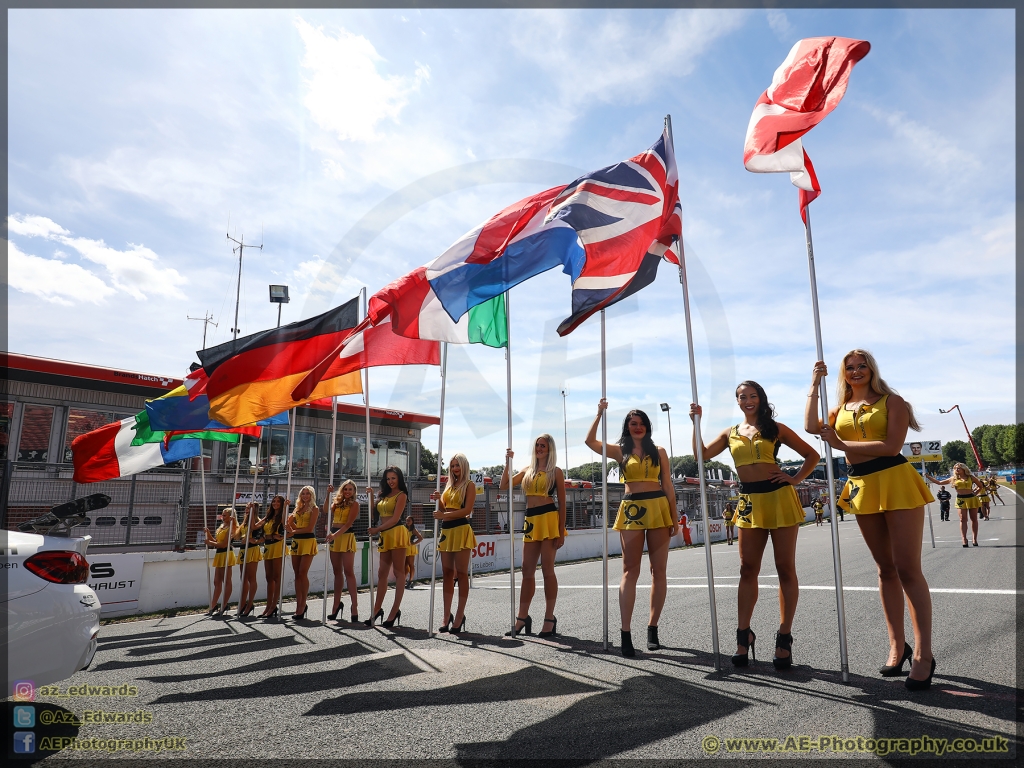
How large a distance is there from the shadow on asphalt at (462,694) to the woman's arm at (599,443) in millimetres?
2044

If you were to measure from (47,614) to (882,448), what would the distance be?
Answer: 527cm

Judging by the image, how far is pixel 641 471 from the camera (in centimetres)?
530

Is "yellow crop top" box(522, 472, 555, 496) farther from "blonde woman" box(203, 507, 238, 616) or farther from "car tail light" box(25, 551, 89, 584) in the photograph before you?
"blonde woman" box(203, 507, 238, 616)

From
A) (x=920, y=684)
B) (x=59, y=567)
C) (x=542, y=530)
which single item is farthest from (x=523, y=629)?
(x=59, y=567)

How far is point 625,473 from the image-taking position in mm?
5355

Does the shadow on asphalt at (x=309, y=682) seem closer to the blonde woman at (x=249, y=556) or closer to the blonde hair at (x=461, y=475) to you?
the blonde hair at (x=461, y=475)

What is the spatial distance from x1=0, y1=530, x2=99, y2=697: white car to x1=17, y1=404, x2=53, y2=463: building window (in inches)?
533

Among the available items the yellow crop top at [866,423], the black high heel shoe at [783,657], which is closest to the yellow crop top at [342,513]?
the black high heel shoe at [783,657]

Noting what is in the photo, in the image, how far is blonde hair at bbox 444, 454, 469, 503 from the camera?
6.83 meters

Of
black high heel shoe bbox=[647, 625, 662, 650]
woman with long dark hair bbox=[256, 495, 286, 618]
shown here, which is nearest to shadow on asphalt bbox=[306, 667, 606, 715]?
black high heel shoe bbox=[647, 625, 662, 650]

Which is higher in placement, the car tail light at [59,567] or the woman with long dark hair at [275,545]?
the car tail light at [59,567]

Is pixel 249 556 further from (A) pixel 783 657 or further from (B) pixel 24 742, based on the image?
(A) pixel 783 657

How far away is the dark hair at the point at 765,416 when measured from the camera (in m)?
4.51

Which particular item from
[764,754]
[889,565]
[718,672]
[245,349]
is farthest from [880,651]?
[245,349]
